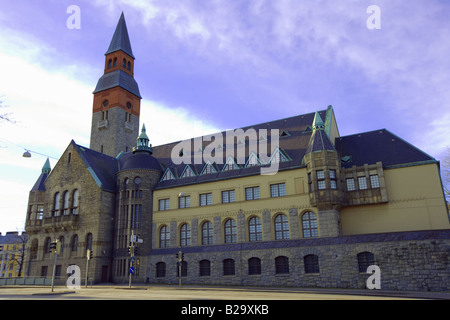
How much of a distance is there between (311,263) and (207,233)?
1336 centimetres

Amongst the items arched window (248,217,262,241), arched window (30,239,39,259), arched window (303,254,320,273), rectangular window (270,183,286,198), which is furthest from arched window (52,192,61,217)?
arched window (303,254,320,273)

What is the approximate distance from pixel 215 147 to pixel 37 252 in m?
28.9

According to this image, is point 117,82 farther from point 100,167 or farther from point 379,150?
point 379,150

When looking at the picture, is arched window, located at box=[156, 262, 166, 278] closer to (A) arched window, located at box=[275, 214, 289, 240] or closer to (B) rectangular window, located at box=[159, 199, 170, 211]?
(B) rectangular window, located at box=[159, 199, 170, 211]

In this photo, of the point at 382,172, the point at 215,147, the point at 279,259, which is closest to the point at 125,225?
the point at 215,147

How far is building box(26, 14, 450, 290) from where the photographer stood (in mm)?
32994

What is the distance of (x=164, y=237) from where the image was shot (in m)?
45.7

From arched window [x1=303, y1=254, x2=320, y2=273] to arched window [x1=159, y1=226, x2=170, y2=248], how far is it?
18088 millimetres

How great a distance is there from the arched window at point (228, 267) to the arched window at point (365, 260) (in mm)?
13233

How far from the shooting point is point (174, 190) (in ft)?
152

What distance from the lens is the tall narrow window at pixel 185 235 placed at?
4412cm

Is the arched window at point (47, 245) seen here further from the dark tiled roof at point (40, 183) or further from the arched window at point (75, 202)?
the dark tiled roof at point (40, 183)

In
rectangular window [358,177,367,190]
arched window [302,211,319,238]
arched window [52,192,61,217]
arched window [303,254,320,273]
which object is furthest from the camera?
arched window [52,192,61,217]
